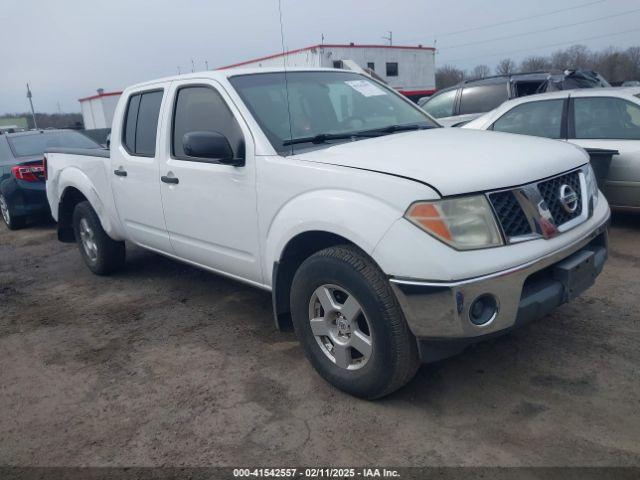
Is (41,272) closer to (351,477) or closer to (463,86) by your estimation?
(351,477)

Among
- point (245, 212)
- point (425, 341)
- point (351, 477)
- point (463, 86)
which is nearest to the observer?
point (351, 477)

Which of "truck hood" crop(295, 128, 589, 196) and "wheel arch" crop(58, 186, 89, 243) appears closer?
"truck hood" crop(295, 128, 589, 196)

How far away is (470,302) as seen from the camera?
2426mm

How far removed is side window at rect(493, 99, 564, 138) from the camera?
6.12 m

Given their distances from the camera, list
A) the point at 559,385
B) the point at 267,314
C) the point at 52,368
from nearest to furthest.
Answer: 1. the point at 559,385
2. the point at 52,368
3. the point at 267,314

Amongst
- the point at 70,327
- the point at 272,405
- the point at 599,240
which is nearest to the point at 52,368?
the point at 70,327

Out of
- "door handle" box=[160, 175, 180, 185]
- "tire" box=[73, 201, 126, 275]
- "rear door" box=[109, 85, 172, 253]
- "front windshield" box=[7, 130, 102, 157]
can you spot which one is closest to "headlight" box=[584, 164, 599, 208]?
"door handle" box=[160, 175, 180, 185]

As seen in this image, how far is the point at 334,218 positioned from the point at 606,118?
4371 mm

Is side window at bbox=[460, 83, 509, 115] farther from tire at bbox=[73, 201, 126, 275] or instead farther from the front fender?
the front fender

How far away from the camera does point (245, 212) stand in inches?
136

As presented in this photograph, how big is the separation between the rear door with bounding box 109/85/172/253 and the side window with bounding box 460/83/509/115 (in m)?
6.02

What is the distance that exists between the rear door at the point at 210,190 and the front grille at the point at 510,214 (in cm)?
146

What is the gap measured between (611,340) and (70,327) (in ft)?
13.2

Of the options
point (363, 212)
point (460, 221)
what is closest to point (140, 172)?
point (363, 212)
